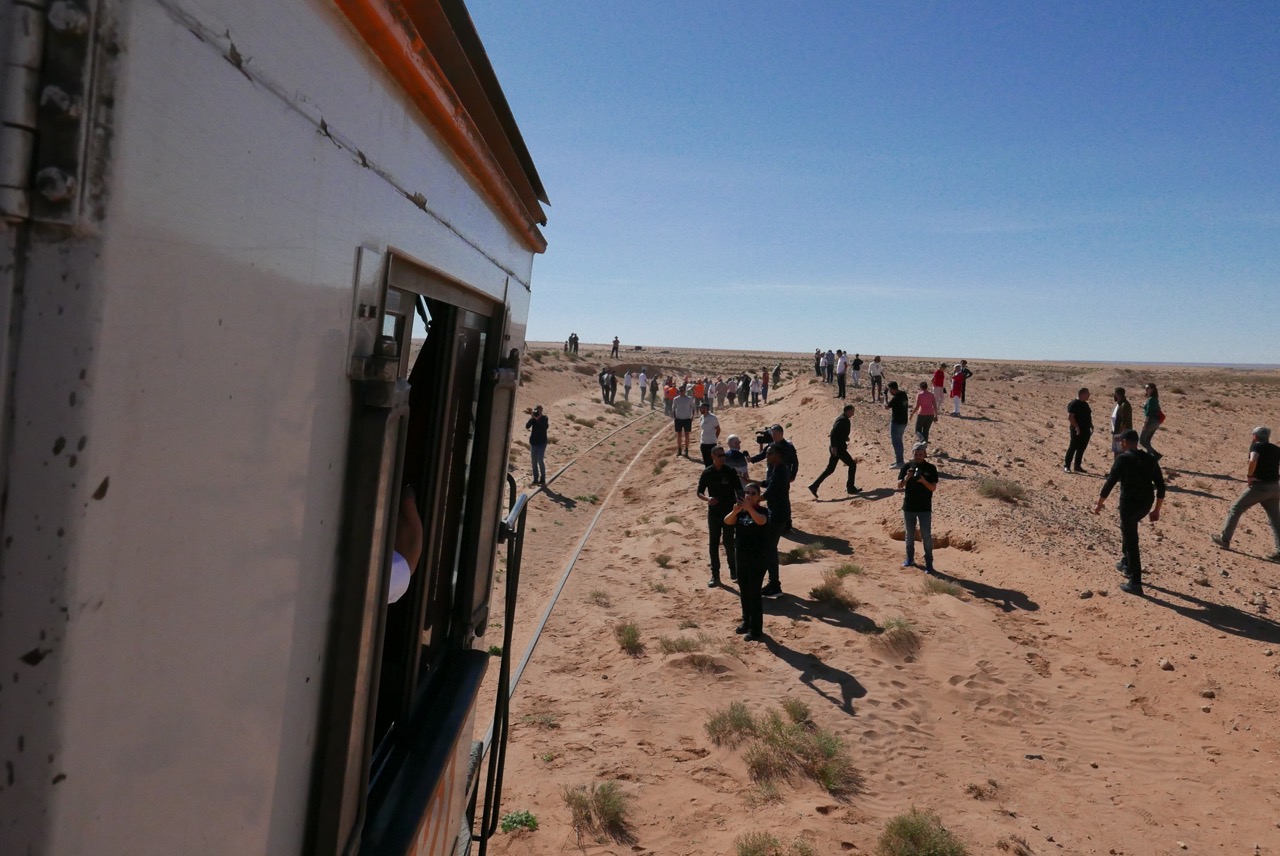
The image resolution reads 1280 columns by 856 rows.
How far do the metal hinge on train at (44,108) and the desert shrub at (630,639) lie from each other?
8.25 m

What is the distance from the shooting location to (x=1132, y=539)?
32.7 ft

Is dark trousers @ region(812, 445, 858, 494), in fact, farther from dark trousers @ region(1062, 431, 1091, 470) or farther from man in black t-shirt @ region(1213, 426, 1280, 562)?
man in black t-shirt @ region(1213, 426, 1280, 562)

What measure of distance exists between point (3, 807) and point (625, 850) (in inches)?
201

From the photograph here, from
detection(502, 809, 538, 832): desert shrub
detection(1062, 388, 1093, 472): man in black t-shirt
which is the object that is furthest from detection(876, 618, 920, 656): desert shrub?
detection(1062, 388, 1093, 472): man in black t-shirt

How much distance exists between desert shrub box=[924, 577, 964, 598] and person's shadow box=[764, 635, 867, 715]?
2549 millimetres

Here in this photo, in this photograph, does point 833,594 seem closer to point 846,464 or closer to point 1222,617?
point 1222,617

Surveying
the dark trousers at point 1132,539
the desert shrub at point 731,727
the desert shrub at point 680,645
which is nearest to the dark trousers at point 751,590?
the desert shrub at point 680,645

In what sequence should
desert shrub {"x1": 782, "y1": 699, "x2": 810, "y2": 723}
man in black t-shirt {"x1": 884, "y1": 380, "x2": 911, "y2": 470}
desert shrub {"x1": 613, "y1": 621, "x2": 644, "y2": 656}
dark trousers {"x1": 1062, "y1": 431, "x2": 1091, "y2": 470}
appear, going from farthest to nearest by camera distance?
dark trousers {"x1": 1062, "y1": 431, "x2": 1091, "y2": 470}, man in black t-shirt {"x1": 884, "y1": 380, "x2": 911, "y2": 470}, desert shrub {"x1": 613, "y1": 621, "x2": 644, "y2": 656}, desert shrub {"x1": 782, "y1": 699, "x2": 810, "y2": 723}

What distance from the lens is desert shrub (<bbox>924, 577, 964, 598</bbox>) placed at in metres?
10.3

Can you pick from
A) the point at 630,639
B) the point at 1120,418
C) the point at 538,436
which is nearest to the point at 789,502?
the point at 630,639

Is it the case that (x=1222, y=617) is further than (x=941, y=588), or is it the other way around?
(x=941, y=588)

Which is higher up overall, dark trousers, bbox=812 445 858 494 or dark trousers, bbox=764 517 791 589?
dark trousers, bbox=812 445 858 494

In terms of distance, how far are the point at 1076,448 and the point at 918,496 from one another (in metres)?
8.99

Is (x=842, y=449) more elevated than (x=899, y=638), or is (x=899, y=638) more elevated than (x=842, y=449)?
(x=842, y=449)
